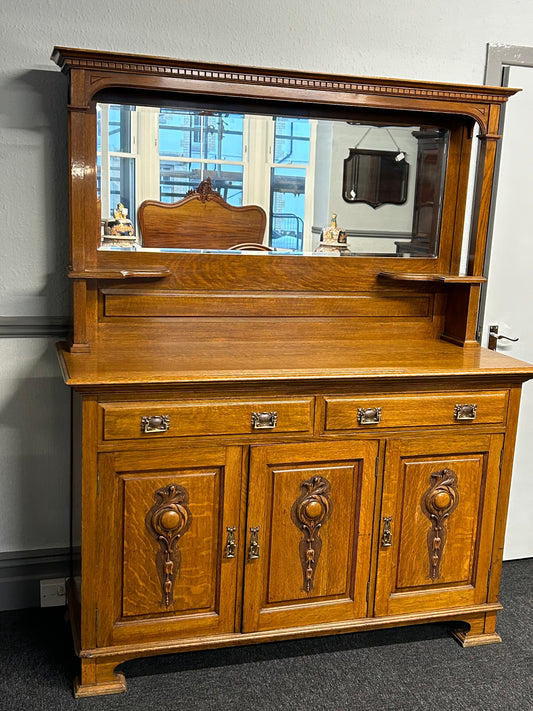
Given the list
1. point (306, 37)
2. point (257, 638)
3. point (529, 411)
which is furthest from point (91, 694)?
point (306, 37)

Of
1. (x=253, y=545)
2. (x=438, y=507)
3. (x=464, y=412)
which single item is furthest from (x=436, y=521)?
(x=253, y=545)

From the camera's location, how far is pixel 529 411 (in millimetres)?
3092

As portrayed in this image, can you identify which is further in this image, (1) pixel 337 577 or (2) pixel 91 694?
(1) pixel 337 577

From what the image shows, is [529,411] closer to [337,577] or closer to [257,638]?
[337,577]

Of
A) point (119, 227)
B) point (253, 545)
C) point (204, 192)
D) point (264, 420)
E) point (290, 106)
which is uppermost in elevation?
point (290, 106)

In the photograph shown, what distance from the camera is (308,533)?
91.5 inches

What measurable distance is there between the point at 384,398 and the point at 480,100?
1.05 meters

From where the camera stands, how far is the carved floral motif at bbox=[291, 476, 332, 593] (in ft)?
7.53

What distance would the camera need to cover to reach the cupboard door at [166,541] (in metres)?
2.16

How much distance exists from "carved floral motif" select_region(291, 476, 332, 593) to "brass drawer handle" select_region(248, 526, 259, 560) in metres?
0.12

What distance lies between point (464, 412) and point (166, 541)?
971 millimetres

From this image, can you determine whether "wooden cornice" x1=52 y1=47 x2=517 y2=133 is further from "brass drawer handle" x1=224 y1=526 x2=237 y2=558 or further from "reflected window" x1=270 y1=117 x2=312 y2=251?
"brass drawer handle" x1=224 y1=526 x2=237 y2=558

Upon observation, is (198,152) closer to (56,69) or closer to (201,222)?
(201,222)

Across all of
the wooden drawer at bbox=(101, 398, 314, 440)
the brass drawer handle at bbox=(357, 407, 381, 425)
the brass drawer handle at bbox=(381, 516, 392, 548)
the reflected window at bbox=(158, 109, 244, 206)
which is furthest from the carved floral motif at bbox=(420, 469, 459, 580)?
the reflected window at bbox=(158, 109, 244, 206)
